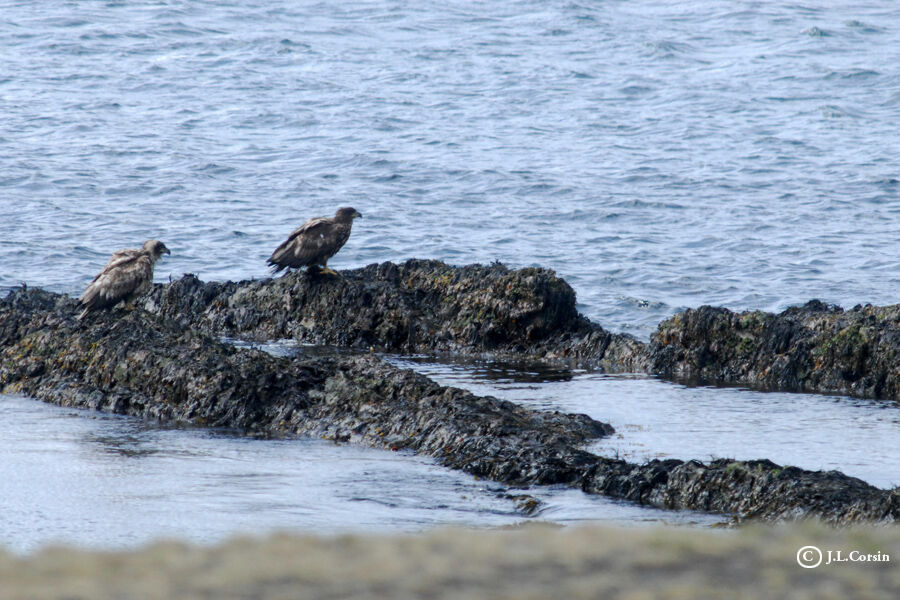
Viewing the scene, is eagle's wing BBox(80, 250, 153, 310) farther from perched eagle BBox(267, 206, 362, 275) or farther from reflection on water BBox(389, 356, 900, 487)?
reflection on water BBox(389, 356, 900, 487)

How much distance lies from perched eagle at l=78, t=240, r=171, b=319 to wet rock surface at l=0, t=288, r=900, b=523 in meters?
0.19

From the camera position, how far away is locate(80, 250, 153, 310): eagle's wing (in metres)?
10.8

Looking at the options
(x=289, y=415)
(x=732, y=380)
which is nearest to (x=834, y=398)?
(x=732, y=380)

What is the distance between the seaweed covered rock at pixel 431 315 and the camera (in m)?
12.4

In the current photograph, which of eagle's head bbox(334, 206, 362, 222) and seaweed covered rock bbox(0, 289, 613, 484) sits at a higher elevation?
eagle's head bbox(334, 206, 362, 222)

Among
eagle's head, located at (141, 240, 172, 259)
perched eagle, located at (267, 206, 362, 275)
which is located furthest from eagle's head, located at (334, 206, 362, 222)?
eagle's head, located at (141, 240, 172, 259)

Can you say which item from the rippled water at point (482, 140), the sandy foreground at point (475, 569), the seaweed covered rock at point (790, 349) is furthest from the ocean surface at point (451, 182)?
the sandy foreground at point (475, 569)

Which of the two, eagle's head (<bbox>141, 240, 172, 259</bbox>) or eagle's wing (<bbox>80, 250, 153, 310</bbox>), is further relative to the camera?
eagle's head (<bbox>141, 240, 172, 259</bbox>)

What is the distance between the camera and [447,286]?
13.3m

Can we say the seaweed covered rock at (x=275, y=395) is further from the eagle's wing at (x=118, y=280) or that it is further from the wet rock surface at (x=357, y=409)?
the eagle's wing at (x=118, y=280)

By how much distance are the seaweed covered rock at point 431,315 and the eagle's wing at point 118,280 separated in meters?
2.10

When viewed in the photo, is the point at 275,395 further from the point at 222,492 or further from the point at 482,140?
the point at 482,140

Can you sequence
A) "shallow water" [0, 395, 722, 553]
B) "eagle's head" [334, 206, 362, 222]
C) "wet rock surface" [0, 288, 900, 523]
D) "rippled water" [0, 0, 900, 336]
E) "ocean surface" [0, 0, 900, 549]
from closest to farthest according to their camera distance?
"shallow water" [0, 395, 722, 553] < "wet rock surface" [0, 288, 900, 523] < "ocean surface" [0, 0, 900, 549] < "eagle's head" [334, 206, 362, 222] < "rippled water" [0, 0, 900, 336]

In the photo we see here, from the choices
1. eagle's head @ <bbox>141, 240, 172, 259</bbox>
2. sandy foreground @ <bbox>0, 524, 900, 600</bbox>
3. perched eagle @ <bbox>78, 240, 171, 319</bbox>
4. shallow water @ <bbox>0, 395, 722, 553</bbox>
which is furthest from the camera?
eagle's head @ <bbox>141, 240, 172, 259</bbox>
